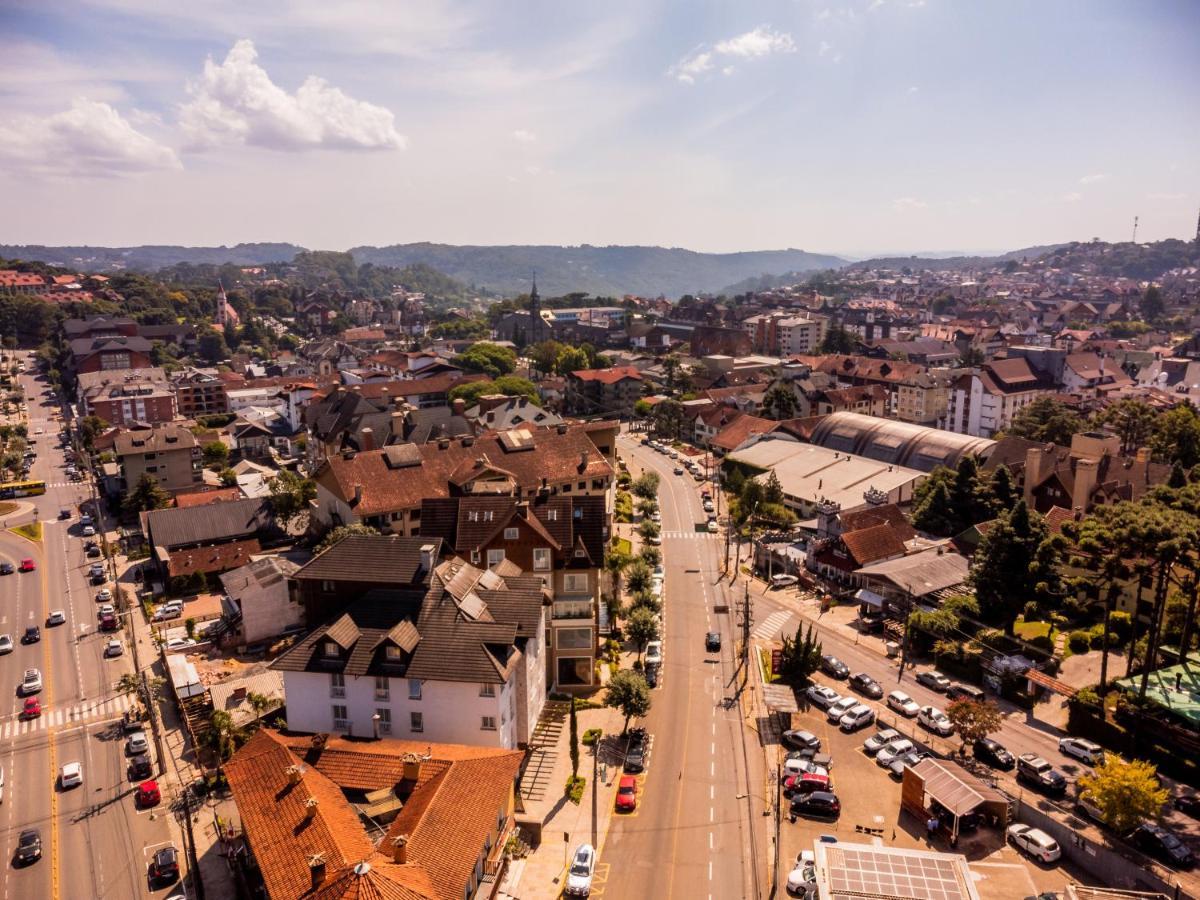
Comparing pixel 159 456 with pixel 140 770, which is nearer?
pixel 140 770

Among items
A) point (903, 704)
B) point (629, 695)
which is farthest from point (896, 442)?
point (629, 695)

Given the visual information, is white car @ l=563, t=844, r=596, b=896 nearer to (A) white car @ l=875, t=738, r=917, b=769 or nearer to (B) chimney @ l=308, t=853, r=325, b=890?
(B) chimney @ l=308, t=853, r=325, b=890

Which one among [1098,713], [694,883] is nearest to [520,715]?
[694,883]

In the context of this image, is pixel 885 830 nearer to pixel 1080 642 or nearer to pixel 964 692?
pixel 964 692

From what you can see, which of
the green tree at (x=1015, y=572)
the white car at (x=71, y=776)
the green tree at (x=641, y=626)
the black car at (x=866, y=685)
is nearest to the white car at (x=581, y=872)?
the green tree at (x=641, y=626)

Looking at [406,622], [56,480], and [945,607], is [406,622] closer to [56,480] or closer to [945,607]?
[945,607]

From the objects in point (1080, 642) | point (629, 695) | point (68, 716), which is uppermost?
point (629, 695)
